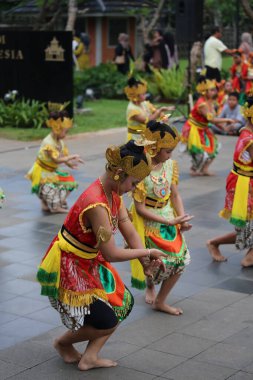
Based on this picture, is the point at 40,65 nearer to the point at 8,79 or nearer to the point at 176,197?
the point at 8,79

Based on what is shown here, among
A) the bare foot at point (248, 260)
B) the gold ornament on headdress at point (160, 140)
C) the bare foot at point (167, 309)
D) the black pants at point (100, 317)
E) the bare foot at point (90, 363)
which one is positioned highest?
the gold ornament on headdress at point (160, 140)

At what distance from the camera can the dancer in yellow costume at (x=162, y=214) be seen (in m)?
6.54

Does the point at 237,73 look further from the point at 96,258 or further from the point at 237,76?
the point at 96,258

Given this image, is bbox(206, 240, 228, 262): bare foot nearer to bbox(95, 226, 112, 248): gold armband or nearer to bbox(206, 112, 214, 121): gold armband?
bbox(95, 226, 112, 248): gold armband

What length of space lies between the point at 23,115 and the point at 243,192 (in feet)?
33.2

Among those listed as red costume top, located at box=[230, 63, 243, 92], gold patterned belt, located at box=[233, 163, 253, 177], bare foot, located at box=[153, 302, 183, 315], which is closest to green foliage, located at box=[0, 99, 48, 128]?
red costume top, located at box=[230, 63, 243, 92]

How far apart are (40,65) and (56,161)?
816 cm

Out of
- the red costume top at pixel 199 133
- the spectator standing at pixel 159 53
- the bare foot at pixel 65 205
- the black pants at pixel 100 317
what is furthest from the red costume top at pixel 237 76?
the black pants at pixel 100 317

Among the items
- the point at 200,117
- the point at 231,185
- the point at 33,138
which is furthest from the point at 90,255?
the point at 33,138

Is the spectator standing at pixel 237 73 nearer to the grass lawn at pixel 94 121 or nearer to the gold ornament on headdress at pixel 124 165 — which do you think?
the grass lawn at pixel 94 121

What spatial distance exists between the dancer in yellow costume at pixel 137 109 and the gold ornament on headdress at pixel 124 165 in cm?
654

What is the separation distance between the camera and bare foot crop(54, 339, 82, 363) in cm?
563

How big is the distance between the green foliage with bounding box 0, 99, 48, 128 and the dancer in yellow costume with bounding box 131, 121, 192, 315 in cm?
1076

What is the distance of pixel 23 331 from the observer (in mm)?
6355
